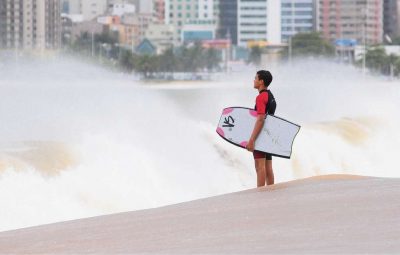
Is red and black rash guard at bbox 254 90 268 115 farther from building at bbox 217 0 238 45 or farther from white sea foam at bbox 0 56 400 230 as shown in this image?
building at bbox 217 0 238 45

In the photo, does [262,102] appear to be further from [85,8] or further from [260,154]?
[85,8]

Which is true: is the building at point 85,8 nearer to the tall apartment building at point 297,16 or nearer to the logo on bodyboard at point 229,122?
the tall apartment building at point 297,16

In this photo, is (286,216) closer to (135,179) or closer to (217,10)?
(135,179)

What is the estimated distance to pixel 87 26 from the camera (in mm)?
164250

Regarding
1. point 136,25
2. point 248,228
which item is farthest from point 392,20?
point 248,228

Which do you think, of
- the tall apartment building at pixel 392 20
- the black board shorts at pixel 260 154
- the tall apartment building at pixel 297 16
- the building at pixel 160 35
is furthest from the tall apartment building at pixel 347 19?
the black board shorts at pixel 260 154

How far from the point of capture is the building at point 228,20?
19150 cm

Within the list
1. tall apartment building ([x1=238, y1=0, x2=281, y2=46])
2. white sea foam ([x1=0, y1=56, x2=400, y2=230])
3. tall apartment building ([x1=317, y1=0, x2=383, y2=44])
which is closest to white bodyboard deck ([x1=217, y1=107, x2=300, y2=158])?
white sea foam ([x1=0, y1=56, x2=400, y2=230])

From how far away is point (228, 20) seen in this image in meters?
192

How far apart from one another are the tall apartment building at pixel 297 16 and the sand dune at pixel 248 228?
175 metres

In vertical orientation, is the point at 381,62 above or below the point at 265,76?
below

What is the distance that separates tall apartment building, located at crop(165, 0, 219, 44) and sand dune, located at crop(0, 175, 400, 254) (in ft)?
570

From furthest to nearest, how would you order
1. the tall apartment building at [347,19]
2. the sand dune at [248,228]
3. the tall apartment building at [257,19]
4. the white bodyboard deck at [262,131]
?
the tall apartment building at [257,19]
the tall apartment building at [347,19]
the white bodyboard deck at [262,131]
the sand dune at [248,228]

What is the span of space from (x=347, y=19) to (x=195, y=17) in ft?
71.4
